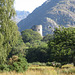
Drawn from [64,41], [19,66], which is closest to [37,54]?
[64,41]

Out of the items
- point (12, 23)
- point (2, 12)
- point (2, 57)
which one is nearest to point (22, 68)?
point (2, 57)

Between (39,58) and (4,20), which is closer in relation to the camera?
(4,20)

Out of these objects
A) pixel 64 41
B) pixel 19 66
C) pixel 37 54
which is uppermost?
pixel 64 41

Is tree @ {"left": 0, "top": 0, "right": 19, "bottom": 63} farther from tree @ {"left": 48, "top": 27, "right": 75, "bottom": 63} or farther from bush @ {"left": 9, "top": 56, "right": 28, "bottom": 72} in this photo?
tree @ {"left": 48, "top": 27, "right": 75, "bottom": 63}

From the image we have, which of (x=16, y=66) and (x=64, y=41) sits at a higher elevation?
(x=64, y=41)

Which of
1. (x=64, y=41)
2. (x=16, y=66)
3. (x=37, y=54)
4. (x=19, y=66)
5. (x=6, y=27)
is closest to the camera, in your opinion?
(x=16, y=66)

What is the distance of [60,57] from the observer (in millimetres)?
28344

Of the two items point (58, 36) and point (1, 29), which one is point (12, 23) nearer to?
point (1, 29)

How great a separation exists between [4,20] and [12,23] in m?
1.18

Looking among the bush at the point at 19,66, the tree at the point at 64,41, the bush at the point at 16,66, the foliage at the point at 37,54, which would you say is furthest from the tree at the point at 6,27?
the foliage at the point at 37,54

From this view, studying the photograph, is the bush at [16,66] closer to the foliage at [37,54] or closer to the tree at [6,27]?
the tree at [6,27]

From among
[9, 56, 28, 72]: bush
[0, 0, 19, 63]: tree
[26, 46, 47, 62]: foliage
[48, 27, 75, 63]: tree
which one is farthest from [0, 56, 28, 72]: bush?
[26, 46, 47, 62]: foliage

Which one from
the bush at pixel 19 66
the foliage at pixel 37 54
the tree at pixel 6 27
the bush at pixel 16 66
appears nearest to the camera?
the bush at pixel 16 66

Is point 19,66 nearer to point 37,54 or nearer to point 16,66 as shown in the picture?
point 16,66
